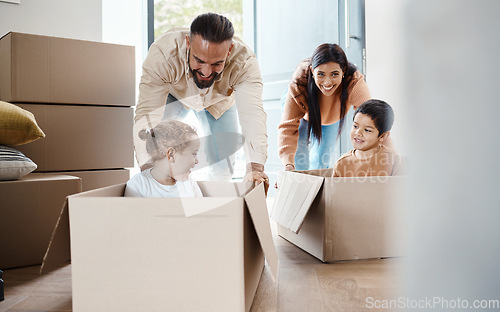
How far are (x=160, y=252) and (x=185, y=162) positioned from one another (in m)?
0.36

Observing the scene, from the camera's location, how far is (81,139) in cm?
146

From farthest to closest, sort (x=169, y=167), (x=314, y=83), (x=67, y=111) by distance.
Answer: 1. (x=314, y=83)
2. (x=67, y=111)
3. (x=169, y=167)

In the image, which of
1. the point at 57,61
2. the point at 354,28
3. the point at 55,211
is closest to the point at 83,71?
the point at 57,61

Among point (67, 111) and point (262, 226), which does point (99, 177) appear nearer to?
point (67, 111)

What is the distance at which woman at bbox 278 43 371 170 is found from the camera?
1.56m

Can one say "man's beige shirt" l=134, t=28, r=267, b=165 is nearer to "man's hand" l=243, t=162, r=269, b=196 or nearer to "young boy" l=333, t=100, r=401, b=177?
"man's hand" l=243, t=162, r=269, b=196

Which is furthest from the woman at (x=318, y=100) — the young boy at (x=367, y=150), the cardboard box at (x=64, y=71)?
the cardboard box at (x=64, y=71)

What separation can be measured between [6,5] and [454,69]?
206cm

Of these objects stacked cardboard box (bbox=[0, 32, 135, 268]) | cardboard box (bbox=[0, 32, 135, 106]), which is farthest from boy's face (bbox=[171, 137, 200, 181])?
cardboard box (bbox=[0, 32, 135, 106])

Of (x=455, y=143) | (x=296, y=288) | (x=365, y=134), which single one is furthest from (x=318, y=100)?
(x=455, y=143)

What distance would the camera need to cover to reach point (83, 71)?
147 centimetres

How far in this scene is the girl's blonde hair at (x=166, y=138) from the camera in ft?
3.45

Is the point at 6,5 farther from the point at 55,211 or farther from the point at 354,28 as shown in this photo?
the point at 354,28

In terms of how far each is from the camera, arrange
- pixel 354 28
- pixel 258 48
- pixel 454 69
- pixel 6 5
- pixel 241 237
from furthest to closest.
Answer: pixel 258 48 < pixel 354 28 < pixel 6 5 < pixel 241 237 < pixel 454 69
